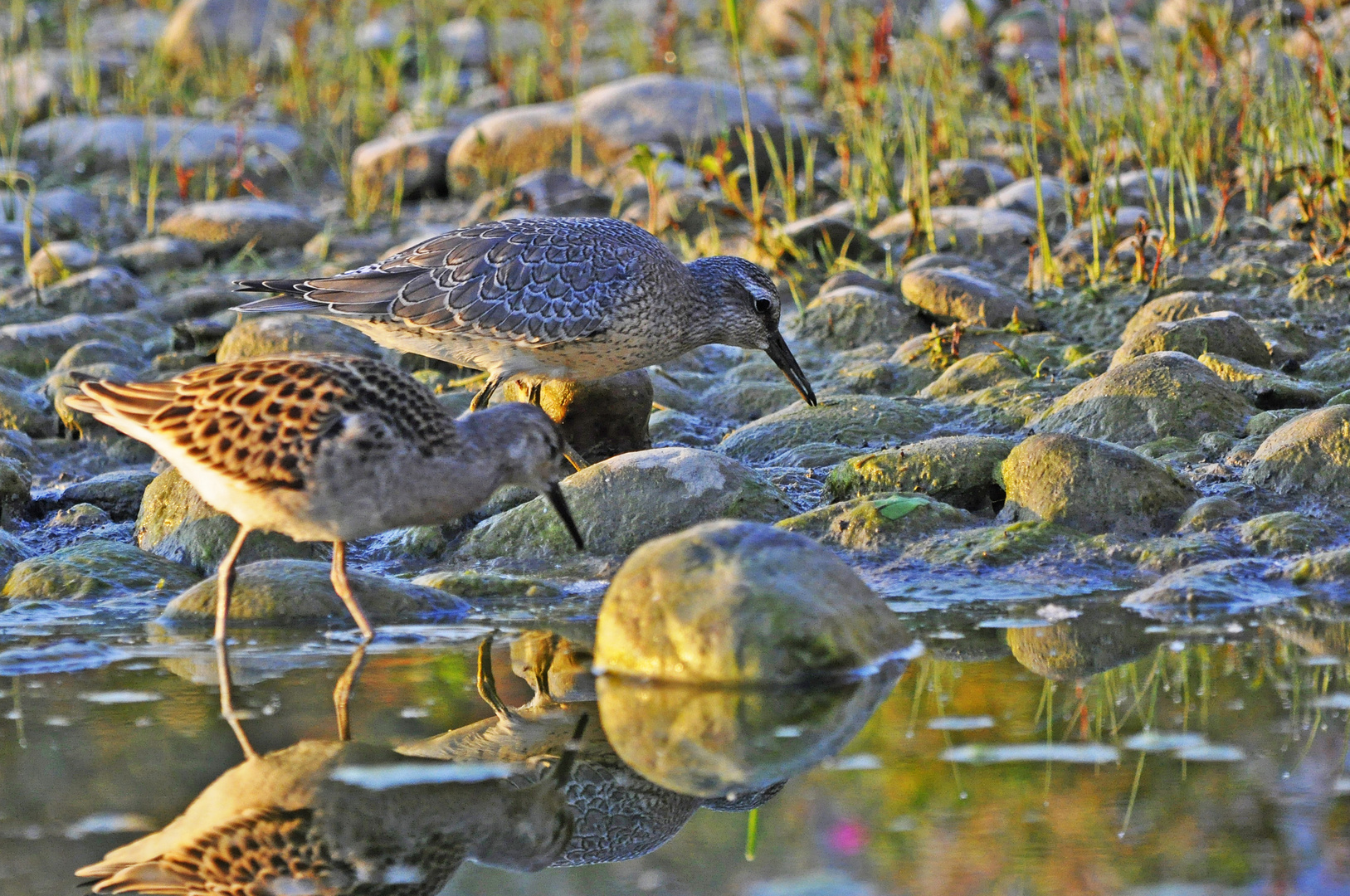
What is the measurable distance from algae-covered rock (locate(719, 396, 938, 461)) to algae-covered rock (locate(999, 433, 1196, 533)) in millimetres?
1402

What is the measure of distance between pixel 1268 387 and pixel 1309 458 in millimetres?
1149

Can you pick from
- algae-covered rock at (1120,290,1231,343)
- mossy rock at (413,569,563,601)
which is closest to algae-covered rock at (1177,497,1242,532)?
algae-covered rock at (1120,290,1231,343)

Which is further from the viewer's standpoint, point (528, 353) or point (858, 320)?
point (858, 320)

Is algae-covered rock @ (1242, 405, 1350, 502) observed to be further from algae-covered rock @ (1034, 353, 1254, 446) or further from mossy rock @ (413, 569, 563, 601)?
mossy rock @ (413, 569, 563, 601)

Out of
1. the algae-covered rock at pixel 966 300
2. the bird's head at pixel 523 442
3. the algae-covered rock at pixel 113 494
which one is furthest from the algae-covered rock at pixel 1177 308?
the algae-covered rock at pixel 113 494

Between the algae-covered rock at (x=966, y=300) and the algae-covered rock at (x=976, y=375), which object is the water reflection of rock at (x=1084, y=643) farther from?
the algae-covered rock at (x=966, y=300)

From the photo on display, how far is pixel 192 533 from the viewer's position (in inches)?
271

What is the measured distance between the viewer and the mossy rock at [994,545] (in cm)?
627

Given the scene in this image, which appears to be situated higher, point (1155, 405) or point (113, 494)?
point (1155, 405)

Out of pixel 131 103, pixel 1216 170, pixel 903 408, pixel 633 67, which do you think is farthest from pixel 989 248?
pixel 131 103

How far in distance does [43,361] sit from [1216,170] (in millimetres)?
7819

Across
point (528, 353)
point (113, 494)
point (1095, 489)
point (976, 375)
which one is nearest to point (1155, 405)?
point (1095, 489)

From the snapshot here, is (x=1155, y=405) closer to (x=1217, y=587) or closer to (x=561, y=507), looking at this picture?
(x=1217, y=587)

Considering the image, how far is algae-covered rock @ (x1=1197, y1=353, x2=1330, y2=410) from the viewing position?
7.68 m
